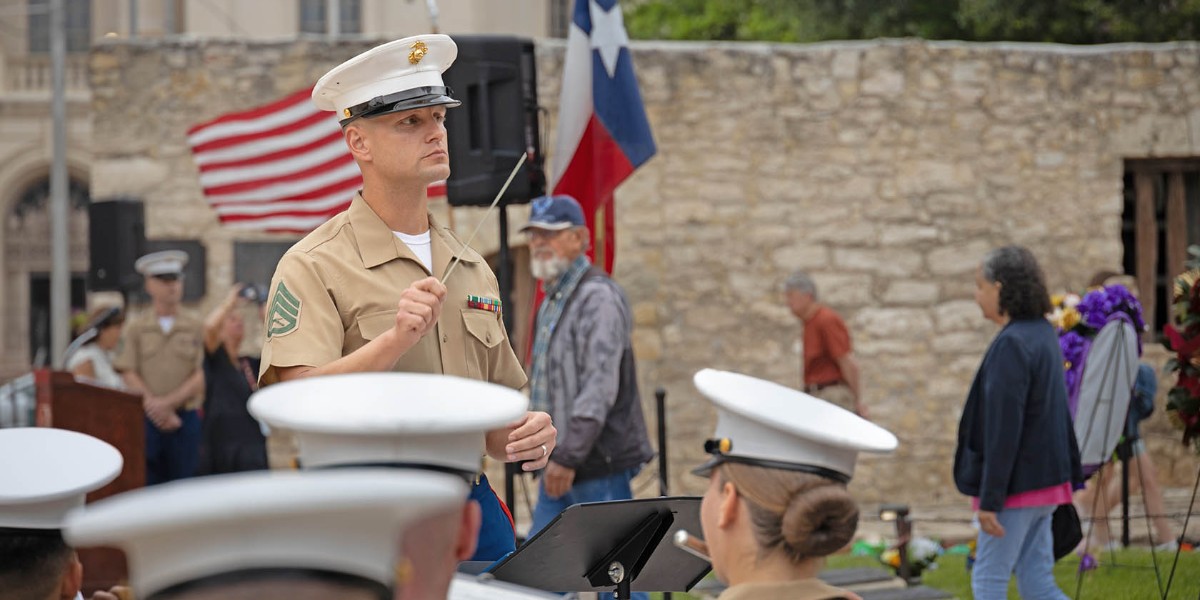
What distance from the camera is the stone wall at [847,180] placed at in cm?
1089

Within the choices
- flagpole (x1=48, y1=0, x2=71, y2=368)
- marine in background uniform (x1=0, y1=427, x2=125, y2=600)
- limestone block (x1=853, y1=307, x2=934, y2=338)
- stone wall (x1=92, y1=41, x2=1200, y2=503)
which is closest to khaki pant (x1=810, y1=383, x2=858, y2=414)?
stone wall (x1=92, y1=41, x2=1200, y2=503)

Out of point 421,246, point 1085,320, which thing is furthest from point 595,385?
point 1085,320

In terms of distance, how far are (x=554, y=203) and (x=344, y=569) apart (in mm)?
5040

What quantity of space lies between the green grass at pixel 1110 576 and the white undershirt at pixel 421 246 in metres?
3.64

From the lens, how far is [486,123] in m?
6.54

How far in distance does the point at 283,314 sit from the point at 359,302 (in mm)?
176

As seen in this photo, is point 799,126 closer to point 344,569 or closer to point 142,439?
point 142,439

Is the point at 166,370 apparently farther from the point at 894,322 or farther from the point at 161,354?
the point at 894,322

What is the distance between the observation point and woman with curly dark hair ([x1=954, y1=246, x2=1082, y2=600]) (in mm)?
5297

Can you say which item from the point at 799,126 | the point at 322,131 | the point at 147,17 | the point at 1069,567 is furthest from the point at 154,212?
the point at 147,17

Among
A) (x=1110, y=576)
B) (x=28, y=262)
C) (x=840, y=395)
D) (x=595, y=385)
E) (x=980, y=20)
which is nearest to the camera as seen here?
(x=595, y=385)

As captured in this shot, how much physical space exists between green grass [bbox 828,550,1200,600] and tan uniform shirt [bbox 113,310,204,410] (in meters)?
4.37

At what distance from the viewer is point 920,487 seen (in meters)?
11.1

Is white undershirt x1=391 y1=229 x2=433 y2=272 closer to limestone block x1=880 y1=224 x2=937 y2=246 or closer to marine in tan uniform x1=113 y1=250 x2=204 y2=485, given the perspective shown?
marine in tan uniform x1=113 y1=250 x2=204 y2=485
